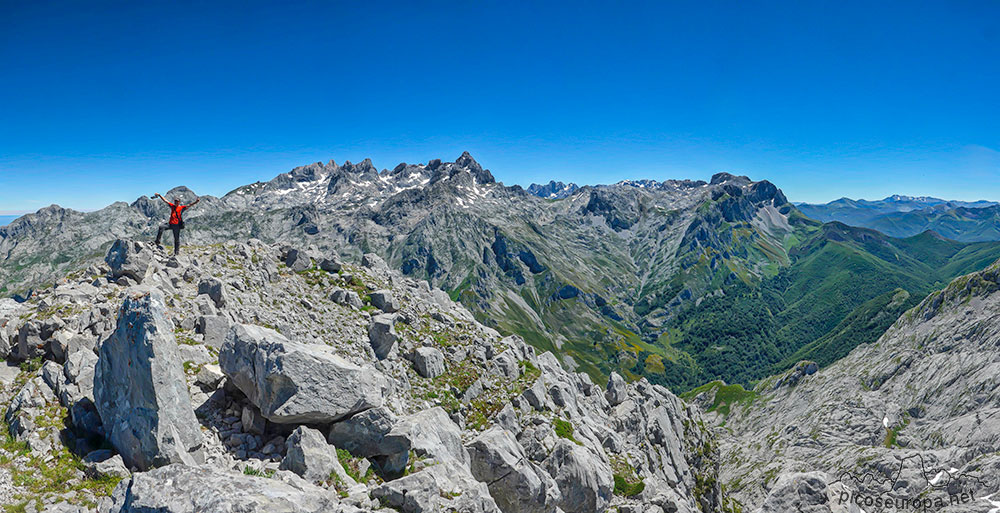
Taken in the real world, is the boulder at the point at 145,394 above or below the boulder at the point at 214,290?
below

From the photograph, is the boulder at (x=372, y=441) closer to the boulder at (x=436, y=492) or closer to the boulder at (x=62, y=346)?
the boulder at (x=436, y=492)

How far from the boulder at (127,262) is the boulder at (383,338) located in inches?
710

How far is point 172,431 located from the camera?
16.8m

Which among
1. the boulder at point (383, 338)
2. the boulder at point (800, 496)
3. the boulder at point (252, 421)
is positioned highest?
the boulder at point (383, 338)

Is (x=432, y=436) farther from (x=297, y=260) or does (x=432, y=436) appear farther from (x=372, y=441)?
(x=297, y=260)

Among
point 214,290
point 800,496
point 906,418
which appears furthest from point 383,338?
point 906,418

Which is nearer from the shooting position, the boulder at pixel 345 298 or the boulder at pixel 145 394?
the boulder at pixel 145 394

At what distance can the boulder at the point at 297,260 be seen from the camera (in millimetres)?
47875

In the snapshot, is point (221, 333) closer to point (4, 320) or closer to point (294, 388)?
point (4, 320)

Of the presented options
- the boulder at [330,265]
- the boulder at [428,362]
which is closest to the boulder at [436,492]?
the boulder at [428,362]

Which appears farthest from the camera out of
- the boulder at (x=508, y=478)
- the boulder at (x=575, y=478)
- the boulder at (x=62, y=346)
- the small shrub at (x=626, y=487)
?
the small shrub at (x=626, y=487)

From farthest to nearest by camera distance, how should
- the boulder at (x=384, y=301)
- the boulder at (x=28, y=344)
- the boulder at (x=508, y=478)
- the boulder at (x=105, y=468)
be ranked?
the boulder at (x=384, y=301)
the boulder at (x=508, y=478)
the boulder at (x=28, y=344)
the boulder at (x=105, y=468)

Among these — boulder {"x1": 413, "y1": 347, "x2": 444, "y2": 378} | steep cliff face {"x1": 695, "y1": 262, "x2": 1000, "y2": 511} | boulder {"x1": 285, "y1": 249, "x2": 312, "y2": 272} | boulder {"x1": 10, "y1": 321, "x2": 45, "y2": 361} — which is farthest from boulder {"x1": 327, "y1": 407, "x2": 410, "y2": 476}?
steep cliff face {"x1": 695, "y1": 262, "x2": 1000, "y2": 511}

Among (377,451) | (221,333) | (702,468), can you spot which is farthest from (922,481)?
(221,333)
